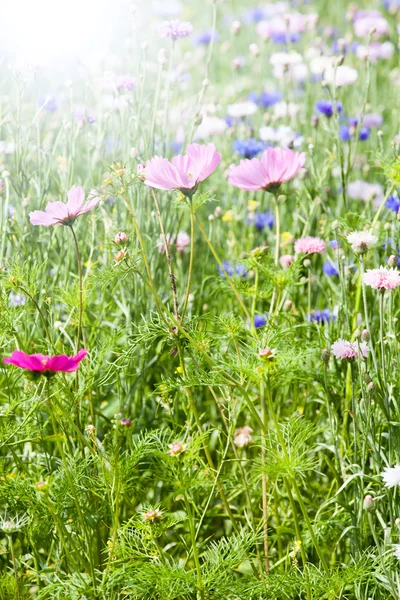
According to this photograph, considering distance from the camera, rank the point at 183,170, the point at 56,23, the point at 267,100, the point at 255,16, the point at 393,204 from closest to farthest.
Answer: the point at 183,170
the point at 393,204
the point at 267,100
the point at 56,23
the point at 255,16

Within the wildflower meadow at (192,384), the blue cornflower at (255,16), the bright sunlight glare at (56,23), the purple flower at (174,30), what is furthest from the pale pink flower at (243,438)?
the blue cornflower at (255,16)

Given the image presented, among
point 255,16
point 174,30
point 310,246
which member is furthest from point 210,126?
point 255,16

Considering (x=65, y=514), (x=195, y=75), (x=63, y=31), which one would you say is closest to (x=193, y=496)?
(x=65, y=514)

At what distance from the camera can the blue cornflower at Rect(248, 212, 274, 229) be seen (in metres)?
1.76

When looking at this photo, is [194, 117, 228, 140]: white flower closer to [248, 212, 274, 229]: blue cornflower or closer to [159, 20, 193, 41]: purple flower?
[248, 212, 274, 229]: blue cornflower

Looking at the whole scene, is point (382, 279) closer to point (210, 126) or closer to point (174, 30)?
point (174, 30)

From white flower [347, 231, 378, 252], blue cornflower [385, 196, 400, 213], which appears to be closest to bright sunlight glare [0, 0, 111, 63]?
blue cornflower [385, 196, 400, 213]

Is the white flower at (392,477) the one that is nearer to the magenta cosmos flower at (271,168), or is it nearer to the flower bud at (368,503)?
the flower bud at (368,503)

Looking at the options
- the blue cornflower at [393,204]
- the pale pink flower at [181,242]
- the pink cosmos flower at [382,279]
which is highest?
the pink cosmos flower at [382,279]

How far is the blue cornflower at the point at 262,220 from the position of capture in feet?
5.77

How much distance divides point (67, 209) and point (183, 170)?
0.49 feet

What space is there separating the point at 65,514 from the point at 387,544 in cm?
43

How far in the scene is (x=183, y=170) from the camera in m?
0.91

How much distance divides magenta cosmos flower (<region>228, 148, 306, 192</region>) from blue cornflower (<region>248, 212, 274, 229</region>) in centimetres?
Answer: 73
